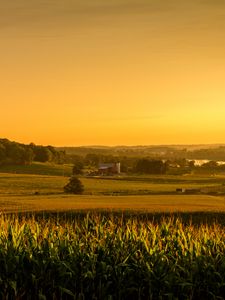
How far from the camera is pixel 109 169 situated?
554ft

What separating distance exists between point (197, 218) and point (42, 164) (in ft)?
445

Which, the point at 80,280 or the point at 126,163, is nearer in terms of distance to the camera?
the point at 80,280

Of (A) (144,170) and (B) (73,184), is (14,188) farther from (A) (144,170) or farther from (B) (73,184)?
(A) (144,170)

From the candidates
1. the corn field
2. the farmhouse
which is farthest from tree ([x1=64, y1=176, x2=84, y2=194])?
the corn field

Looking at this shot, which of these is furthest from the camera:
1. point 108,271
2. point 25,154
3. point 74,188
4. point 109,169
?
point 25,154

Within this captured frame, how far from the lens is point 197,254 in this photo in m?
14.9

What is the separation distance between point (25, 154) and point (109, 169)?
2647 cm

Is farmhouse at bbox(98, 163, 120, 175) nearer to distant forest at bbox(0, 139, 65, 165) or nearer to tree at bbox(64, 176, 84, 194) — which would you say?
distant forest at bbox(0, 139, 65, 165)

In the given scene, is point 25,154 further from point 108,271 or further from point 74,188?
point 108,271

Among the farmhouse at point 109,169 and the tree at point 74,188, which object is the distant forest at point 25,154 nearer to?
the farmhouse at point 109,169

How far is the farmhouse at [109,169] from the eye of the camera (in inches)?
6463

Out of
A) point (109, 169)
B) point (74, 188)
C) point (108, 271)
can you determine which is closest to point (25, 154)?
point (109, 169)

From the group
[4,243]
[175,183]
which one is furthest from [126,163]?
[4,243]

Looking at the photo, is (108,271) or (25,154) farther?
(25,154)
